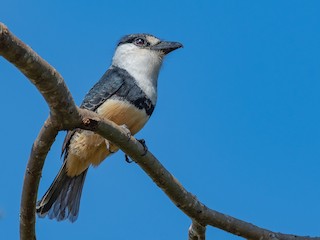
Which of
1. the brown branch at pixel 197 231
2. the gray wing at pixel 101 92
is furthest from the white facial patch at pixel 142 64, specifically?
the brown branch at pixel 197 231

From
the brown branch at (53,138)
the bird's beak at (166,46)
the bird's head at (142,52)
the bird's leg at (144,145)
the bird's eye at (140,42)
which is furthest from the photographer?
the bird's eye at (140,42)

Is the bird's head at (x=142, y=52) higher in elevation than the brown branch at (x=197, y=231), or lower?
higher

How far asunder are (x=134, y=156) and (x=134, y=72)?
1.76 meters

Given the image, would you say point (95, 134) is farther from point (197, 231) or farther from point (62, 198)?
point (197, 231)

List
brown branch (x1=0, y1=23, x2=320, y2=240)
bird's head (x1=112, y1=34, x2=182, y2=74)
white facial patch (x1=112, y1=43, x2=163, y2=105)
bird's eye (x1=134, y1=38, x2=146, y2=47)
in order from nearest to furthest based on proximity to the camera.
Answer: brown branch (x1=0, y1=23, x2=320, y2=240) → white facial patch (x1=112, y1=43, x2=163, y2=105) → bird's head (x1=112, y1=34, x2=182, y2=74) → bird's eye (x1=134, y1=38, x2=146, y2=47)

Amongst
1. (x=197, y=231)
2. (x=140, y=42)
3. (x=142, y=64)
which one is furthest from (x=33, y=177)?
(x=140, y=42)

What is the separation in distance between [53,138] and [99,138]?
1592 mm

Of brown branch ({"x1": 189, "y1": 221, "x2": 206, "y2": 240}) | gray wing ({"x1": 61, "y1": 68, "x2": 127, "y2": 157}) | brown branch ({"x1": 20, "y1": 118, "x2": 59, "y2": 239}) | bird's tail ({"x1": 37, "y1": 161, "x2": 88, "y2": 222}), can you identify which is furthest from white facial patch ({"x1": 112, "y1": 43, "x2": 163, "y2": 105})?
brown branch ({"x1": 20, "y1": 118, "x2": 59, "y2": 239})

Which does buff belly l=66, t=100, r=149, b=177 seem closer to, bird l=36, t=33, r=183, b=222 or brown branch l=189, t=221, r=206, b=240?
bird l=36, t=33, r=183, b=222

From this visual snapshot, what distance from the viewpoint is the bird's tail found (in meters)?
5.09

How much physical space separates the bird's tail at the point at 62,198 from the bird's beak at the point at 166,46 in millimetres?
1225

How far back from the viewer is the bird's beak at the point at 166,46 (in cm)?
590

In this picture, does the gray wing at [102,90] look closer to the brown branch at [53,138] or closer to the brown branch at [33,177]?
the brown branch at [53,138]

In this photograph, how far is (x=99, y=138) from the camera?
5273mm
